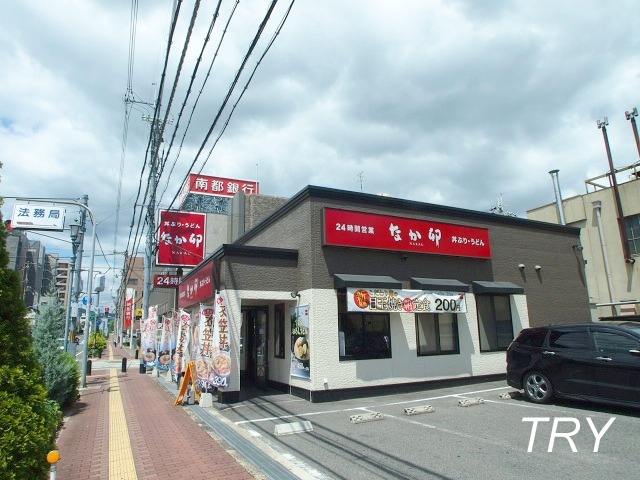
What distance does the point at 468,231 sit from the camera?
47.0ft

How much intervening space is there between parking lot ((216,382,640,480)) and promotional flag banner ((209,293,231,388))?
0.78m

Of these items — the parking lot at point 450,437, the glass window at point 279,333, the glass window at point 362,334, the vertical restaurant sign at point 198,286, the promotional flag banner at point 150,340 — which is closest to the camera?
the parking lot at point 450,437

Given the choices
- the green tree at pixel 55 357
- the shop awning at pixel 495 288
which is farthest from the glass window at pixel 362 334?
the green tree at pixel 55 357

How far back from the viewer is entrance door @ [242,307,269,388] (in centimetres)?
1415

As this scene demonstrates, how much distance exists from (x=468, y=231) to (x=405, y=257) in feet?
9.11

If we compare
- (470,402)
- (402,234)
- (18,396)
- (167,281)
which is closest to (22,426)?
(18,396)

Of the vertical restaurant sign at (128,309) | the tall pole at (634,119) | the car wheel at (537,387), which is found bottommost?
the car wheel at (537,387)

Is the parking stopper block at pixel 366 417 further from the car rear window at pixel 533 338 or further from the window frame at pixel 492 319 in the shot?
the window frame at pixel 492 319

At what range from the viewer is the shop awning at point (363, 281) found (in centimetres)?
1134

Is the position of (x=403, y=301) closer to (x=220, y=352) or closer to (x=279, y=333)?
(x=279, y=333)

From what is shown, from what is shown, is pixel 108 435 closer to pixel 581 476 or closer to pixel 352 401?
pixel 352 401

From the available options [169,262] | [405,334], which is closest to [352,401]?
[405,334]

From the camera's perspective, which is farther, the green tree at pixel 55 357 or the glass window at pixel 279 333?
the glass window at pixel 279 333

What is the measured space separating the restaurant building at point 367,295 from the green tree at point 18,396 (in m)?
6.35
